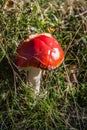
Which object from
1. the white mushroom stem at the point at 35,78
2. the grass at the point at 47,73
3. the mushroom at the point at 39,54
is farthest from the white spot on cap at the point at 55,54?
the grass at the point at 47,73

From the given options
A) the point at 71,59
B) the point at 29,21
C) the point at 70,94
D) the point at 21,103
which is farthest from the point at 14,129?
the point at 29,21

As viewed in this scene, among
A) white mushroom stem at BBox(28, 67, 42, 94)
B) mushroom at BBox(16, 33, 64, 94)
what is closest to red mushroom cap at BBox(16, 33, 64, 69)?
mushroom at BBox(16, 33, 64, 94)

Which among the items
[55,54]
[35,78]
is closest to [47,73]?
[35,78]

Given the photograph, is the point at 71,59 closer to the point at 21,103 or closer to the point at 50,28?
the point at 50,28

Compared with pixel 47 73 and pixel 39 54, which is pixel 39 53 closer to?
pixel 39 54

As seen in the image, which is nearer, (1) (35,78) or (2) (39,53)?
(2) (39,53)
